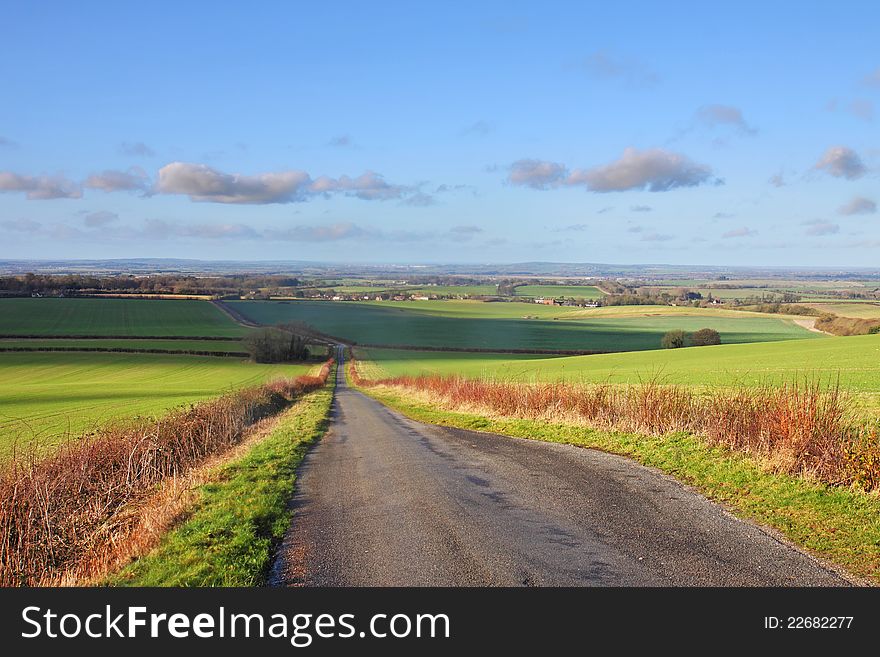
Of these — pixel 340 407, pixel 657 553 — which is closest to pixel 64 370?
pixel 340 407

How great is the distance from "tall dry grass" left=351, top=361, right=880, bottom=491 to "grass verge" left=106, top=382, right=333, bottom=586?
26.4 feet

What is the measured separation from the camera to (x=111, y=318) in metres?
99.8

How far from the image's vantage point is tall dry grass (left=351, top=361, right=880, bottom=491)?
33.6ft

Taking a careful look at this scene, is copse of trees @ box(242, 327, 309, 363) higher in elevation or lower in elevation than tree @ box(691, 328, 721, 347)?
lower

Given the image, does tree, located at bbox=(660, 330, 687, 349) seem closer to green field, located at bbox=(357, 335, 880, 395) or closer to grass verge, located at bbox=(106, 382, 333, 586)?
green field, located at bbox=(357, 335, 880, 395)

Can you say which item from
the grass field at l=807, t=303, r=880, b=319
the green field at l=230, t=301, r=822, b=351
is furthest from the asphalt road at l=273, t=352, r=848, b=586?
the grass field at l=807, t=303, r=880, b=319

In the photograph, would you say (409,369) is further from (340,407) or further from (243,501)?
(243,501)

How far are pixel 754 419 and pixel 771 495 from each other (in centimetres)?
345

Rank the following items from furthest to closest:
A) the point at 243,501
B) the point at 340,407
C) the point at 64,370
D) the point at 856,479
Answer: the point at 64,370 → the point at 340,407 → the point at 243,501 → the point at 856,479

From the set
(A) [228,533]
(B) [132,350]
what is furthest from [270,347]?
(A) [228,533]

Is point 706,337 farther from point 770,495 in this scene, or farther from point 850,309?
point 770,495
